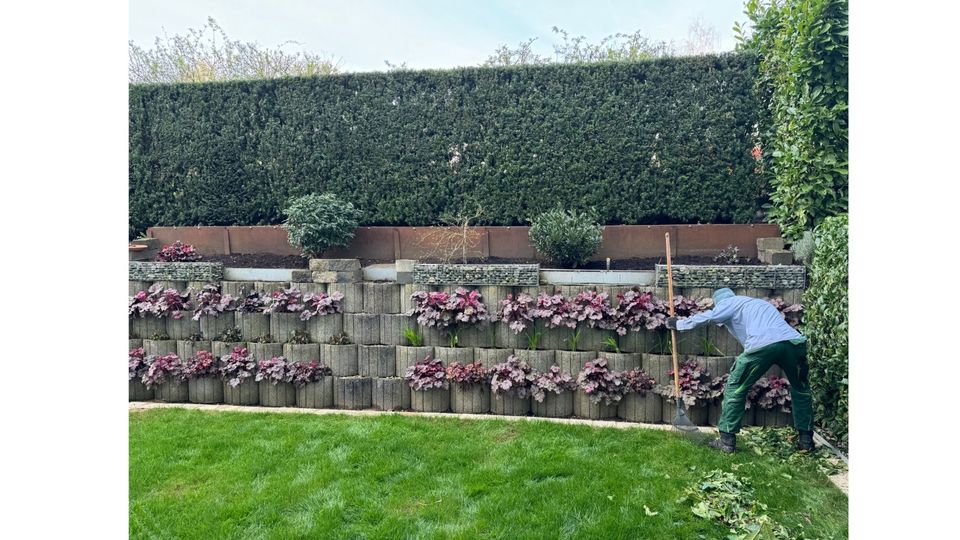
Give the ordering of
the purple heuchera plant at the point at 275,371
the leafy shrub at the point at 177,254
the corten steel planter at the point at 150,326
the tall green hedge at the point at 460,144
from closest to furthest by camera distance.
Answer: the purple heuchera plant at the point at 275,371 → the corten steel planter at the point at 150,326 → the tall green hedge at the point at 460,144 → the leafy shrub at the point at 177,254

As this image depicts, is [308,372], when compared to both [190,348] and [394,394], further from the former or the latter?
[190,348]

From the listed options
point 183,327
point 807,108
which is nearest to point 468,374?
point 183,327

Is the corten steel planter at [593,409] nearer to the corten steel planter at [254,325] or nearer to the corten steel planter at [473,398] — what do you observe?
the corten steel planter at [473,398]

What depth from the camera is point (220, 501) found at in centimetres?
303

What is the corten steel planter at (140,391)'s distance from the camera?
5.04m

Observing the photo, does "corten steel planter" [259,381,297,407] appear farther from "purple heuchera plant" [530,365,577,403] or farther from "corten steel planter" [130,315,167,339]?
"purple heuchera plant" [530,365,577,403]

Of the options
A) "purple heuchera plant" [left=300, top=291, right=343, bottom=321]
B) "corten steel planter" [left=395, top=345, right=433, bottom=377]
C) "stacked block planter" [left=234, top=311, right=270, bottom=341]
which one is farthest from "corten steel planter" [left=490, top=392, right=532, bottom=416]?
"stacked block planter" [left=234, top=311, right=270, bottom=341]

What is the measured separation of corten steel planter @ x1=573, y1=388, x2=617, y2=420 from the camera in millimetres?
4410

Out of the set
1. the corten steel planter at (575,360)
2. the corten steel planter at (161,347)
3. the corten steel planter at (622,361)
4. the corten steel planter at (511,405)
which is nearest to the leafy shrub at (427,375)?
the corten steel planter at (511,405)

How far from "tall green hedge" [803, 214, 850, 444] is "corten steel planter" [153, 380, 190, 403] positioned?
17.2 ft

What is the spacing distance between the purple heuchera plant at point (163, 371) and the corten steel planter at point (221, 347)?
1.04 ft

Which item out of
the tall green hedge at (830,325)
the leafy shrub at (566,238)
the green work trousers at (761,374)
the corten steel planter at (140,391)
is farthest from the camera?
the corten steel planter at (140,391)

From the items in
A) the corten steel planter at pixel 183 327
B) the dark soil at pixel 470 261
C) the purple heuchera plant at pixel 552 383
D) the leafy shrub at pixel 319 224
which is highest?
the leafy shrub at pixel 319 224

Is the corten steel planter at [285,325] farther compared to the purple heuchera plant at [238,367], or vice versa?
the corten steel planter at [285,325]
